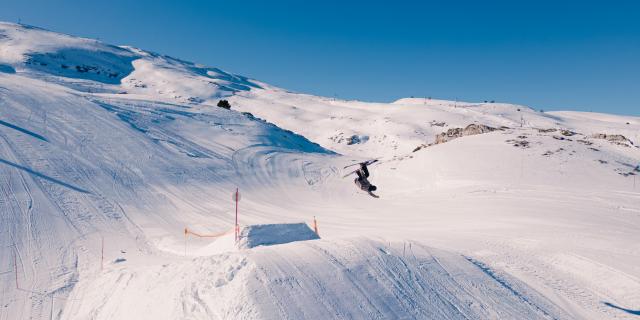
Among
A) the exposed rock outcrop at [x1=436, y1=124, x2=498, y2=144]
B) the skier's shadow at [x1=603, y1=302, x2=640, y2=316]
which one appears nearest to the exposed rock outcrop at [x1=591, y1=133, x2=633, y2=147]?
the exposed rock outcrop at [x1=436, y1=124, x2=498, y2=144]

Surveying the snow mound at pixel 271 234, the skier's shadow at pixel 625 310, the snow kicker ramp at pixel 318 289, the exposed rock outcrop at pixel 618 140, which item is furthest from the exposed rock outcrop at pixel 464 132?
the snow kicker ramp at pixel 318 289

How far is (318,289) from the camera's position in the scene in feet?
23.7

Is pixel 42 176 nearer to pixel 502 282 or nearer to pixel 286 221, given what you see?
pixel 286 221

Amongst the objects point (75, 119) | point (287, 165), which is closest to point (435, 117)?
point (287, 165)

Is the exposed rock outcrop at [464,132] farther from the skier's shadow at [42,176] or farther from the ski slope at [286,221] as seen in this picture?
the skier's shadow at [42,176]

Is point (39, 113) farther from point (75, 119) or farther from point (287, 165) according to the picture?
point (287, 165)

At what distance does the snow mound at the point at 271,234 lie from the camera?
10.5 metres

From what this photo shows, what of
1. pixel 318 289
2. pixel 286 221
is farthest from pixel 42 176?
pixel 318 289

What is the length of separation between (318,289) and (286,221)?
391 inches

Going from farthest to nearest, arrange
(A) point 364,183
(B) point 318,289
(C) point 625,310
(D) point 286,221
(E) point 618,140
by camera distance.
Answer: (E) point 618,140, (A) point 364,183, (D) point 286,221, (C) point 625,310, (B) point 318,289

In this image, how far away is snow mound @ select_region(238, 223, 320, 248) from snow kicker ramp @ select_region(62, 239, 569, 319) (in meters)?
2.02

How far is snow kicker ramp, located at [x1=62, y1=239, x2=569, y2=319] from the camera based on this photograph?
6.79 m

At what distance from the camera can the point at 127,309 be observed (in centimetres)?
751

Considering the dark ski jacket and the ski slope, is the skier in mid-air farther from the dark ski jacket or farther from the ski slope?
the ski slope
